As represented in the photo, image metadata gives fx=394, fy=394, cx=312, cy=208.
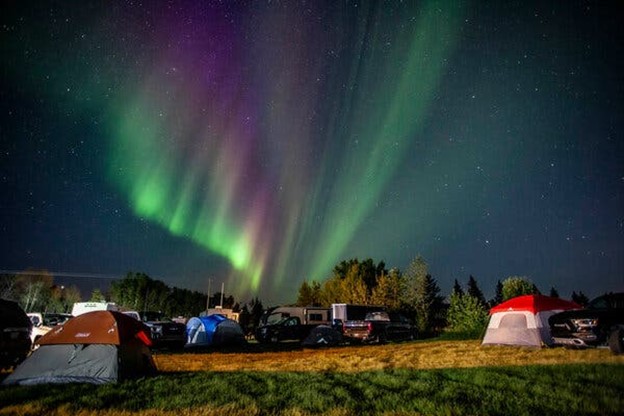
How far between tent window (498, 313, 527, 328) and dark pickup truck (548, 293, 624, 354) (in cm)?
244

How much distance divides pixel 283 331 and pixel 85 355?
704 inches

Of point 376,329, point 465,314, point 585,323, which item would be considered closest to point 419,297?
point 465,314

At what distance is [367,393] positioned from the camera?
7637 mm

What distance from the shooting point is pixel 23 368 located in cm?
946

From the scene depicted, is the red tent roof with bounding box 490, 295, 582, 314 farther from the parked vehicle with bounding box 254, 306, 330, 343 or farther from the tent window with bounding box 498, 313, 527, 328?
the parked vehicle with bounding box 254, 306, 330, 343

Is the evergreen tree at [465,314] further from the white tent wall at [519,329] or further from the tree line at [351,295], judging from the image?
the white tent wall at [519,329]

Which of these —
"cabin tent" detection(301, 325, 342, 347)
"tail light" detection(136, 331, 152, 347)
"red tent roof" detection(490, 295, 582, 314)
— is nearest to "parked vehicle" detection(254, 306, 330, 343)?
"cabin tent" detection(301, 325, 342, 347)

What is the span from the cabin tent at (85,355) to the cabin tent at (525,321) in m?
14.3

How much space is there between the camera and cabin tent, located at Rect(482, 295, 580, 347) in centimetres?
1570

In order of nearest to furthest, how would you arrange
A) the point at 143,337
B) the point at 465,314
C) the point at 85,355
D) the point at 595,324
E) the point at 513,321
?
the point at 85,355, the point at 143,337, the point at 595,324, the point at 513,321, the point at 465,314

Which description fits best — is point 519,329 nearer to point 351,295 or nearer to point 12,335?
point 12,335

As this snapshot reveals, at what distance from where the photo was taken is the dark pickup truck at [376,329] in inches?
938

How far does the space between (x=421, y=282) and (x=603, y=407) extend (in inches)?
1776

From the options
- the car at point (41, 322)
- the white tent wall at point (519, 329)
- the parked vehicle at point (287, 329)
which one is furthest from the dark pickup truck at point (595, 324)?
the car at point (41, 322)
